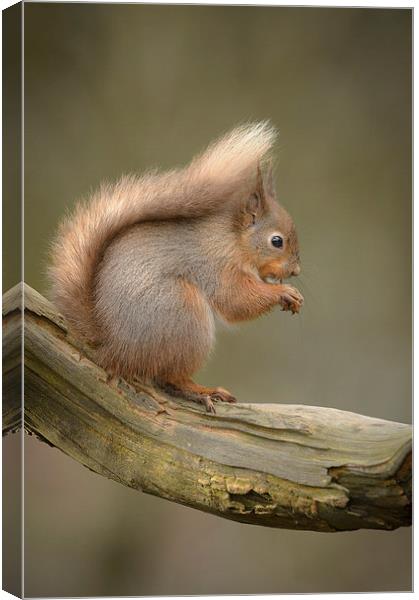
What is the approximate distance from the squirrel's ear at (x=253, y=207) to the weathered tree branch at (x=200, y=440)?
1.66ft

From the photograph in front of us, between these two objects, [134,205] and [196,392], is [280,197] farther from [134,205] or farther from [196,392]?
[196,392]

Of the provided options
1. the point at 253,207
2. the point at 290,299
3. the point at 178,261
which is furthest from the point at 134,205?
the point at 290,299

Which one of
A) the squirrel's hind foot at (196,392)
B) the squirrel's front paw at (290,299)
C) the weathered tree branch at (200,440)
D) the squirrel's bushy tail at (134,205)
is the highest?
the squirrel's bushy tail at (134,205)

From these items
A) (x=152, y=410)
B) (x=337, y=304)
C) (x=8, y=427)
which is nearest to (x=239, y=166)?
(x=337, y=304)

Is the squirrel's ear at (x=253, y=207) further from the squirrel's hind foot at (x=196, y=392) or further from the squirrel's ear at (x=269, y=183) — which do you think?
the squirrel's hind foot at (x=196, y=392)

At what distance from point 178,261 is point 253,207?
0.27 meters

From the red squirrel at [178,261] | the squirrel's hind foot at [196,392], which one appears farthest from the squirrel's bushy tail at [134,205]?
the squirrel's hind foot at [196,392]

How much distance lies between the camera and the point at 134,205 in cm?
278

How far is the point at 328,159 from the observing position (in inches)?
112

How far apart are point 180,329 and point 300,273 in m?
0.38

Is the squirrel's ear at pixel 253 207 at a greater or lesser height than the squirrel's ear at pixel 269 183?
lesser

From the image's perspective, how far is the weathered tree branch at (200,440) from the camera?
272 cm

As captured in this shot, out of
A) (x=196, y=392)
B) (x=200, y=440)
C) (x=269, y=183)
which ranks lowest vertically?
(x=200, y=440)

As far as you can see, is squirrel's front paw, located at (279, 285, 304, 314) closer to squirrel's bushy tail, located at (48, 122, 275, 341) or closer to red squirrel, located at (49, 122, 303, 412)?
red squirrel, located at (49, 122, 303, 412)
